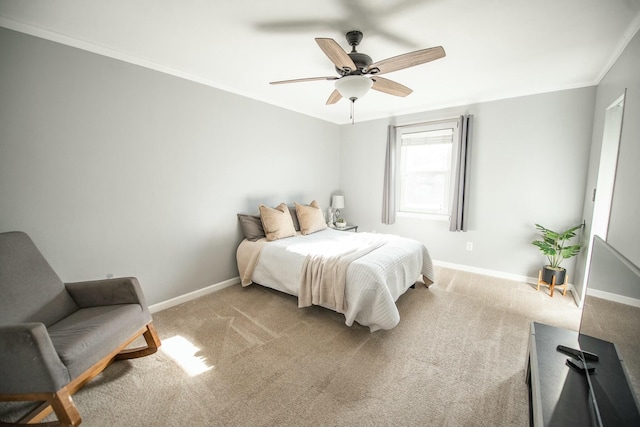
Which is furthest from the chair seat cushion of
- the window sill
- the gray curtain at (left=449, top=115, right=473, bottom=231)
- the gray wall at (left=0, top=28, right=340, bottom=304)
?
the gray curtain at (left=449, top=115, right=473, bottom=231)

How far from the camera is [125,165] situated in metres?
2.33

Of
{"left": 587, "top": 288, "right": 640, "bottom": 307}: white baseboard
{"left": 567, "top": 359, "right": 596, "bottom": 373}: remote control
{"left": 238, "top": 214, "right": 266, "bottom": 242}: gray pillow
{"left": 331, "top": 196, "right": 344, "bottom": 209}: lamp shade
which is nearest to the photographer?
{"left": 587, "top": 288, "right": 640, "bottom": 307}: white baseboard

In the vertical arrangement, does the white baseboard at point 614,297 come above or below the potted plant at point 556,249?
above

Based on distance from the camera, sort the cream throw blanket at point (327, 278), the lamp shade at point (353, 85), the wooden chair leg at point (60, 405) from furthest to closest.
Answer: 1. the cream throw blanket at point (327, 278)
2. the lamp shade at point (353, 85)
3. the wooden chair leg at point (60, 405)

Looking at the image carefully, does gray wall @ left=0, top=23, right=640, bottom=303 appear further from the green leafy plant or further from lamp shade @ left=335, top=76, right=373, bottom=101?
lamp shade @ left=335, top=76, right=373, bottom=101

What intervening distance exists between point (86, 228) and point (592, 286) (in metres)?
3.48

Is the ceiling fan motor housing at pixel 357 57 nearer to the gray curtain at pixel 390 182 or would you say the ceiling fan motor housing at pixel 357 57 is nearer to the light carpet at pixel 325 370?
the light carpet at pixel 325 370

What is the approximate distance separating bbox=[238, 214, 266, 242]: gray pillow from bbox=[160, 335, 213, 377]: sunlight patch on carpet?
1.33m

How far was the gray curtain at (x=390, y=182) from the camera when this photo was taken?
4203 millimetres

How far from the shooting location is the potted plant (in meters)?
2.85

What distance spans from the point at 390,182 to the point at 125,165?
358 cm

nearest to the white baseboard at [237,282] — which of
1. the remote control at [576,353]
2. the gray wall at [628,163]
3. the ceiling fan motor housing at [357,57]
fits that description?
the gray wall at [628,163]

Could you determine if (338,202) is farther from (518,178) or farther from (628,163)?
(628,163)

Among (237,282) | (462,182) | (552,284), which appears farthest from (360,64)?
(552,284)
